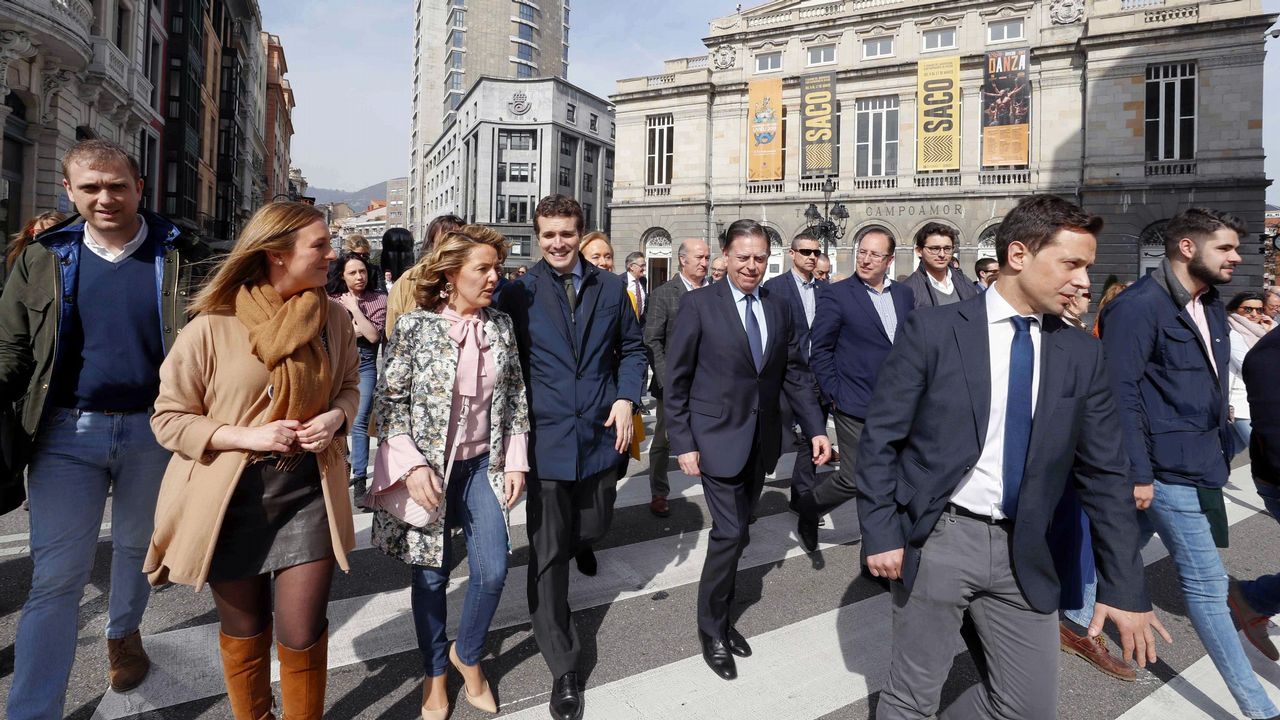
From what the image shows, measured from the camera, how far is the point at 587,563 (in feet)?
14.8

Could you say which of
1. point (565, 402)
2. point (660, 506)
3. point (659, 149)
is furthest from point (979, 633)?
point (659, 149)

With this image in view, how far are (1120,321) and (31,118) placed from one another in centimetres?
2067

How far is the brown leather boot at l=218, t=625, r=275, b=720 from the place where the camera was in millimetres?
2275

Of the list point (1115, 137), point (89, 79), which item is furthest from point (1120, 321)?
point (1115, 137)

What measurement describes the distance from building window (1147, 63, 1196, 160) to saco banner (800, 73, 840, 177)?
37.1ft

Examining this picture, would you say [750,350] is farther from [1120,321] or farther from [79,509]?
[79,509]

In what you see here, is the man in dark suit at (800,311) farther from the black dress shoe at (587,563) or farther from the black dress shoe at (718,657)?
the black dress shoe at (587,563)

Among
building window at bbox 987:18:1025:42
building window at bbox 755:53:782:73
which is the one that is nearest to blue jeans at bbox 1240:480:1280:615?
building window at bbox 987:18:1025:42

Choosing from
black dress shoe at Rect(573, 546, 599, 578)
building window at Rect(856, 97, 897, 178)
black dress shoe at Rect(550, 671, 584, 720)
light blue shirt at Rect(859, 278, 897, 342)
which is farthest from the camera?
building window at Rect(856, 97, 897, 178)

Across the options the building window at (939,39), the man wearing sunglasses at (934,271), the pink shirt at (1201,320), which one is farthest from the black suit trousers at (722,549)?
the building window at (939,39)

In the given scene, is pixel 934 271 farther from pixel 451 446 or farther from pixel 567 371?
pixel 451 446

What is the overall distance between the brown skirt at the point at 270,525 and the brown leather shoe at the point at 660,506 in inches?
144

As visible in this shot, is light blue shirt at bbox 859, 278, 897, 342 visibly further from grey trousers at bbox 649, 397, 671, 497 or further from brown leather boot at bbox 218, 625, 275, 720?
brown leather boot at bbox 218, 625, 275, 720

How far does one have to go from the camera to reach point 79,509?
102 inches
